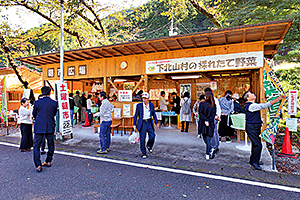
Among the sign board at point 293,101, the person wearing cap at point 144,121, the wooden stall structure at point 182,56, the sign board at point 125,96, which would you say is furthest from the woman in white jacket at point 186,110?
the sign board at point 293,101

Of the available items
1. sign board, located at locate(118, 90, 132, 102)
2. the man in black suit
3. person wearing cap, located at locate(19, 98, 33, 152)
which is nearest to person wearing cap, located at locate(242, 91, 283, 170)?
the man in black suit

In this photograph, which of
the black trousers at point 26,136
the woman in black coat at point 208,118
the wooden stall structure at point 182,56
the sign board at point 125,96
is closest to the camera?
the woman in black coat at point 208,118

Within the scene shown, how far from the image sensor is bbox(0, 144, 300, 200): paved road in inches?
124

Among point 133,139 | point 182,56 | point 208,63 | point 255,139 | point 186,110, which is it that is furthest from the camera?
point 186,110

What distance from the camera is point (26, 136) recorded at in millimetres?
5812

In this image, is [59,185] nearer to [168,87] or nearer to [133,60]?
[133,60]

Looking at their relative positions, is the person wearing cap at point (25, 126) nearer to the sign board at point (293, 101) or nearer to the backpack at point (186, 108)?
the backpack at point (186, 108)

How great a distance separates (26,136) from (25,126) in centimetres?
35

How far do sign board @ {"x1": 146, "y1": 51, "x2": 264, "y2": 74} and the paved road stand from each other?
15.2 feet

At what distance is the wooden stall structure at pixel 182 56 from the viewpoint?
20.4ft

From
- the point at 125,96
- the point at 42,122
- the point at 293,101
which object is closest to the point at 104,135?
the point at 42,122

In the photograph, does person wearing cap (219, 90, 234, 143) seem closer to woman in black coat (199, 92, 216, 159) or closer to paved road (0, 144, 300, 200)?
woman in black coat (199, 92, 216, 159)

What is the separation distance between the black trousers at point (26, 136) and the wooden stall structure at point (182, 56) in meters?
4.22

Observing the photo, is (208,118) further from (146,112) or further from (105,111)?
(105,111)
